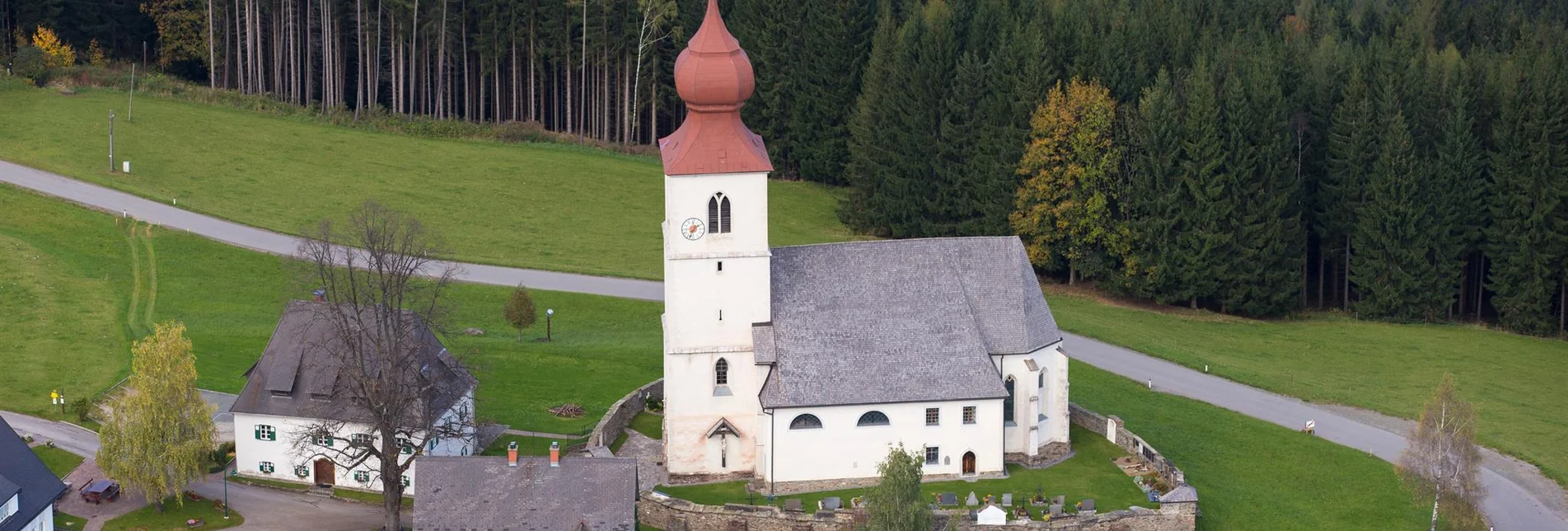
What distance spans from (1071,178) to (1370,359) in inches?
704

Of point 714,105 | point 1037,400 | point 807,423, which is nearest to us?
point 714,105

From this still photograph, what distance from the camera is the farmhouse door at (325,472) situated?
6794cm

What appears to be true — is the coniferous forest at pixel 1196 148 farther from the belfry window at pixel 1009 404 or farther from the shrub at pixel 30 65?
the belfry window at pixel 1009 404

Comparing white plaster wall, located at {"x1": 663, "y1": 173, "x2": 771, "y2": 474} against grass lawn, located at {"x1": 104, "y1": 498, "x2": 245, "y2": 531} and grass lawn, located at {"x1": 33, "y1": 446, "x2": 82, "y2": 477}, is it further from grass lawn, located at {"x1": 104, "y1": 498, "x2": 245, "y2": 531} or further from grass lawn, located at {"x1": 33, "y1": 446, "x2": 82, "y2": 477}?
grass lawn, located at {"x1": 33, "y1": 446, "x2": 82, "y2": 477}

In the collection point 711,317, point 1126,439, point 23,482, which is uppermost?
point 711,317

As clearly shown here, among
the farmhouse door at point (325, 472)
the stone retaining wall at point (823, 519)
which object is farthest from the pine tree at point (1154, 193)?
the farmhouse door at point (325, 472)

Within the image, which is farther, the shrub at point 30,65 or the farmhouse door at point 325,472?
the shrub at point 30,65

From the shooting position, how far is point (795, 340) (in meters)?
67.2

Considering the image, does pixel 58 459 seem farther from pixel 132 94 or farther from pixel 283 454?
pixel 132 94

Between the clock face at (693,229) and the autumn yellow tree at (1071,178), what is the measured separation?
37.3 m

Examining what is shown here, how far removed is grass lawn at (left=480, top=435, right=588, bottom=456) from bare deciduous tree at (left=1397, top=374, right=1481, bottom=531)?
30.3m

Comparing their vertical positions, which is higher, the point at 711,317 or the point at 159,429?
the point at 711,317

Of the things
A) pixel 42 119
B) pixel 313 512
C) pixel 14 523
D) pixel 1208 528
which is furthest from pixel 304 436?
pixel 42 119

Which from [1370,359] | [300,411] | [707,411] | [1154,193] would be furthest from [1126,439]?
[300,411]
